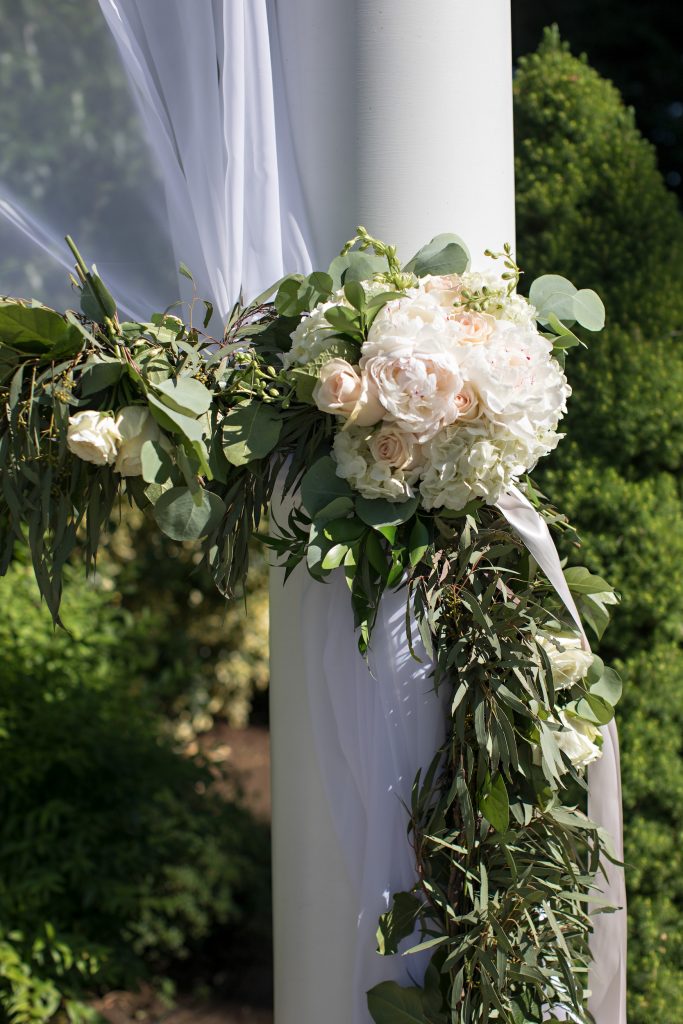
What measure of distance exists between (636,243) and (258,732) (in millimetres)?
2927

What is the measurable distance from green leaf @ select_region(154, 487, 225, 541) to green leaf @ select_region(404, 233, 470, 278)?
0.42 metres

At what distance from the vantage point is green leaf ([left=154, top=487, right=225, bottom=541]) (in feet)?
3.61

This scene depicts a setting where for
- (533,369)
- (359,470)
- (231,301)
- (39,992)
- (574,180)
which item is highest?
(574,180)

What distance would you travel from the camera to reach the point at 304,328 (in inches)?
44.8

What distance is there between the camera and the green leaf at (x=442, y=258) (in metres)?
1.19

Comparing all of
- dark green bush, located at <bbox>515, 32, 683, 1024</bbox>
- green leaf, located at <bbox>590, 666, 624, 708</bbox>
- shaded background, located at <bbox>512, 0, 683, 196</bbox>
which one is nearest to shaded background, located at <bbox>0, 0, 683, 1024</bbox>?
dark green bush, located at <bbox>515, 32, 683, 1024</bbox>

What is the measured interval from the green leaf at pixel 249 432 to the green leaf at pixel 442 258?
28 centimetres

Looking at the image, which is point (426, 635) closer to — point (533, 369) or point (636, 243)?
point (533, 369)

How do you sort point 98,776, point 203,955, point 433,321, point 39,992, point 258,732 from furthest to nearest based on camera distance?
point 258,732
point 203,955
point 98,776
point 39,992
point 433,321

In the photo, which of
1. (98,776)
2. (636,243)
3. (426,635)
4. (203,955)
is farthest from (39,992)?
(636,243)

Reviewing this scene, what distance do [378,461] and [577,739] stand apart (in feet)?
1.72

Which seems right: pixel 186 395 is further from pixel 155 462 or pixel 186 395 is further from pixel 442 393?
pixel 442 393

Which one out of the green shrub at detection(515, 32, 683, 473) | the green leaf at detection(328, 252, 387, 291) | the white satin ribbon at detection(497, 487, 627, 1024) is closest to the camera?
the green leaf at detection(328, 252, 387, 291)

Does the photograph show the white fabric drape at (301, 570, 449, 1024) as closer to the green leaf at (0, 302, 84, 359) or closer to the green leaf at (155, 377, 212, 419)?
the green leaf at (155, 377, 212, 419)
